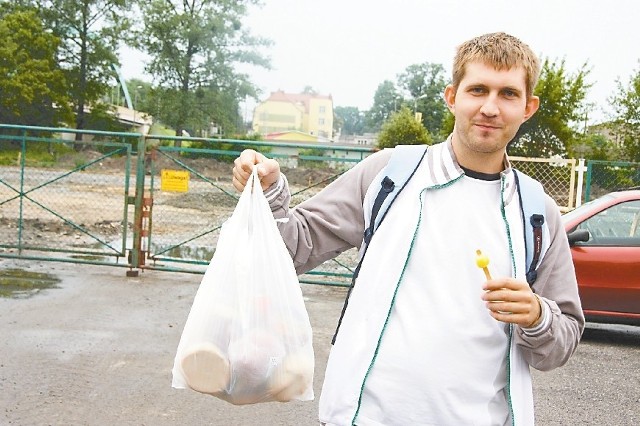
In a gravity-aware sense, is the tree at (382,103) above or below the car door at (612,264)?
above

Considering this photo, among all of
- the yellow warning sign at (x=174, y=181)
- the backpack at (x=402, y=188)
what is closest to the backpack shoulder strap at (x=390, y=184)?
the backpack at (x=402, y=188)

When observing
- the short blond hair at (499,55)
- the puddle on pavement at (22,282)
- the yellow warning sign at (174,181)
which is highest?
the short blond hair at (499,55)

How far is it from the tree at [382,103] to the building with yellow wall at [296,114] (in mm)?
7962

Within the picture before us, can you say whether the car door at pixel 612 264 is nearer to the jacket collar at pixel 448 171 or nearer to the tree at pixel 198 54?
the jacket collar at pixel 448 171

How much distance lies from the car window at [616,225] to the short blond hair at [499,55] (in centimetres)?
581

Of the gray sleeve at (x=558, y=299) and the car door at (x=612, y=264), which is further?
the car door at (x=612, y=264)

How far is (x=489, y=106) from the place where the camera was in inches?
71.9

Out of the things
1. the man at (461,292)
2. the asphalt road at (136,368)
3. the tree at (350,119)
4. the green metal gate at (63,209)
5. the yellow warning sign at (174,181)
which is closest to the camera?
the man at (461,292)

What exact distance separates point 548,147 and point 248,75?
2876 centimetres

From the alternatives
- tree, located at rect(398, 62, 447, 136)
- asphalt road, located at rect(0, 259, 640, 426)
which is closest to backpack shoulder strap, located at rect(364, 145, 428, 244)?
asphalt road, located at rect(0, 259, 640, 426)

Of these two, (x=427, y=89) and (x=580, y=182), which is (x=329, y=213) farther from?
(x=427, y=89)

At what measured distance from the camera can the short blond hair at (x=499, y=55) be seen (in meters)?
1.86

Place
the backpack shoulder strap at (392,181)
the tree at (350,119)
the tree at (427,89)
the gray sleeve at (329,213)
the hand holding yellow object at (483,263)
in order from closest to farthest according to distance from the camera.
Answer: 1. the hand holding yellow object at (483,263)
2. the backpack shoulder strap at (392,181)
3. the gray sleeve at (329,213)
4. the tree at (427,89)
5. the tree at (350,119)

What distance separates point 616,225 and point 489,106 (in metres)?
6.09
